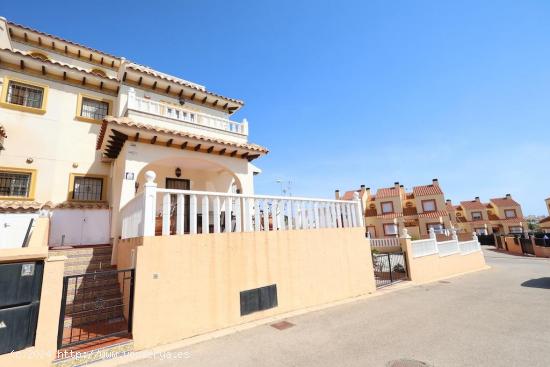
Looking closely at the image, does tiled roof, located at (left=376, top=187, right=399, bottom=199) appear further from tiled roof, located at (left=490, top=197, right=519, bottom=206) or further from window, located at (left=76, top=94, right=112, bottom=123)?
window, located at (left=76, top=94, right=112, bottom=123)

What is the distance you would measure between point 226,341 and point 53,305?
290cm

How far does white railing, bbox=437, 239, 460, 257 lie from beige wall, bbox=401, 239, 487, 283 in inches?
6.8

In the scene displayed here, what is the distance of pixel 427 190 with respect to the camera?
37.3m

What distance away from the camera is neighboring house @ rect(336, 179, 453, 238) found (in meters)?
34.8

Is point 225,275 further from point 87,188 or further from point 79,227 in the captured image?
point 87,188

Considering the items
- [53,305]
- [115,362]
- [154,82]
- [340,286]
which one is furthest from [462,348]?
[154,82]

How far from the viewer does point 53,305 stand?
3.96m

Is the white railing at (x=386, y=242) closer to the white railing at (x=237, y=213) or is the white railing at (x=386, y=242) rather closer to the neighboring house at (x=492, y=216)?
the white railing at (x=237, y=213)

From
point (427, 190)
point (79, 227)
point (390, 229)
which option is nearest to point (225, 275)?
point (79, 227)

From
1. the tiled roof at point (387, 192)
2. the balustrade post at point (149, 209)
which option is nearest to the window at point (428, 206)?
the tiled roof at point (387, 192)

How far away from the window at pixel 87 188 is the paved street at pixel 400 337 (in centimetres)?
946

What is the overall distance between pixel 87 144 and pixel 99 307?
8.65 metres

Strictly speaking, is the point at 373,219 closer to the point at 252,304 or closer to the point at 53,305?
the point at 252,304

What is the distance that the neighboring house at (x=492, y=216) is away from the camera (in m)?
47.4
